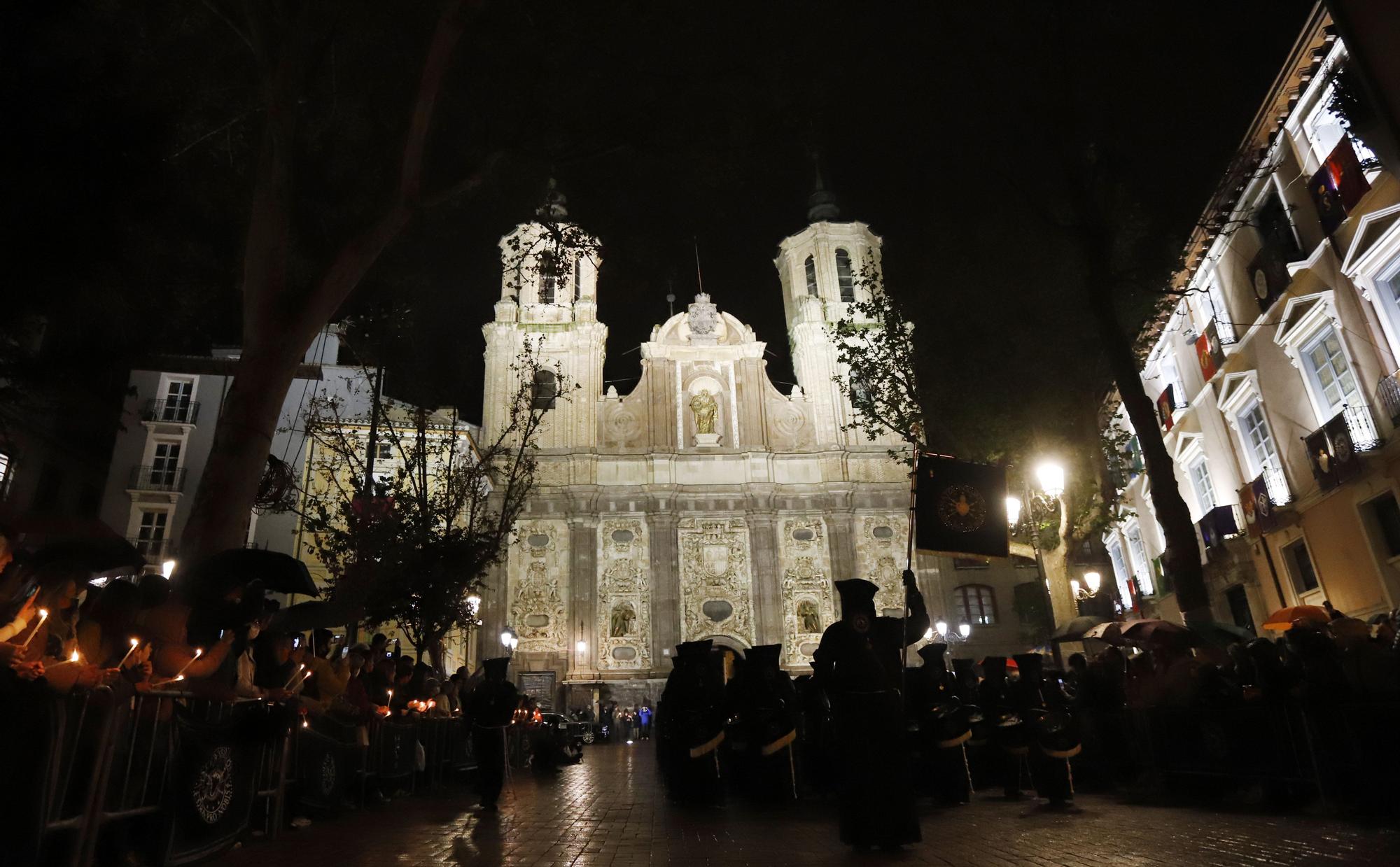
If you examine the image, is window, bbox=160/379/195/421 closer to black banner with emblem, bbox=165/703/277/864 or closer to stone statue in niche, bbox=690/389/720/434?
stone statue in niche, bbox=690/389/720/434

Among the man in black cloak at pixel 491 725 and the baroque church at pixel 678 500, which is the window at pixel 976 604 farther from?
the man in black cloak at pixel 491 725

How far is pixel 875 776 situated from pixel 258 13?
29.5ft

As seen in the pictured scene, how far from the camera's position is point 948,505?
7.28m

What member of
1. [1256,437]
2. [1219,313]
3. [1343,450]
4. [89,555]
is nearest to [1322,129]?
[1219,313]

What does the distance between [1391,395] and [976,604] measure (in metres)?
25.3

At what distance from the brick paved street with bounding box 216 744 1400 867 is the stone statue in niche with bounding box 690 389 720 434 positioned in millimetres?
27810

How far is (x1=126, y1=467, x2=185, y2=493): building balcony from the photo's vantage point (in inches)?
964

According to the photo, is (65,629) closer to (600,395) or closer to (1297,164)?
(1297,164)

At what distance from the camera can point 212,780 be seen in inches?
200

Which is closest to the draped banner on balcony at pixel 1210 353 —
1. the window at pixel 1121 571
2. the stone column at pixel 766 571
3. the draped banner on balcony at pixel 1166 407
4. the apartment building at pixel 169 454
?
the draped banner on balcony at pixel 1166 407

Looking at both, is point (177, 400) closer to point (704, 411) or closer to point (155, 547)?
point (155, 547)

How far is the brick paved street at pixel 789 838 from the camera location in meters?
4.69

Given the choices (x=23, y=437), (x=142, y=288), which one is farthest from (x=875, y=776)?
(x=23, y=437)

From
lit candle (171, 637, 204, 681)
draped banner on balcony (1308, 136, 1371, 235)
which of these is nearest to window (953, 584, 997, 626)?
draped banner on balcony (1308, 136, 1371, 235)
